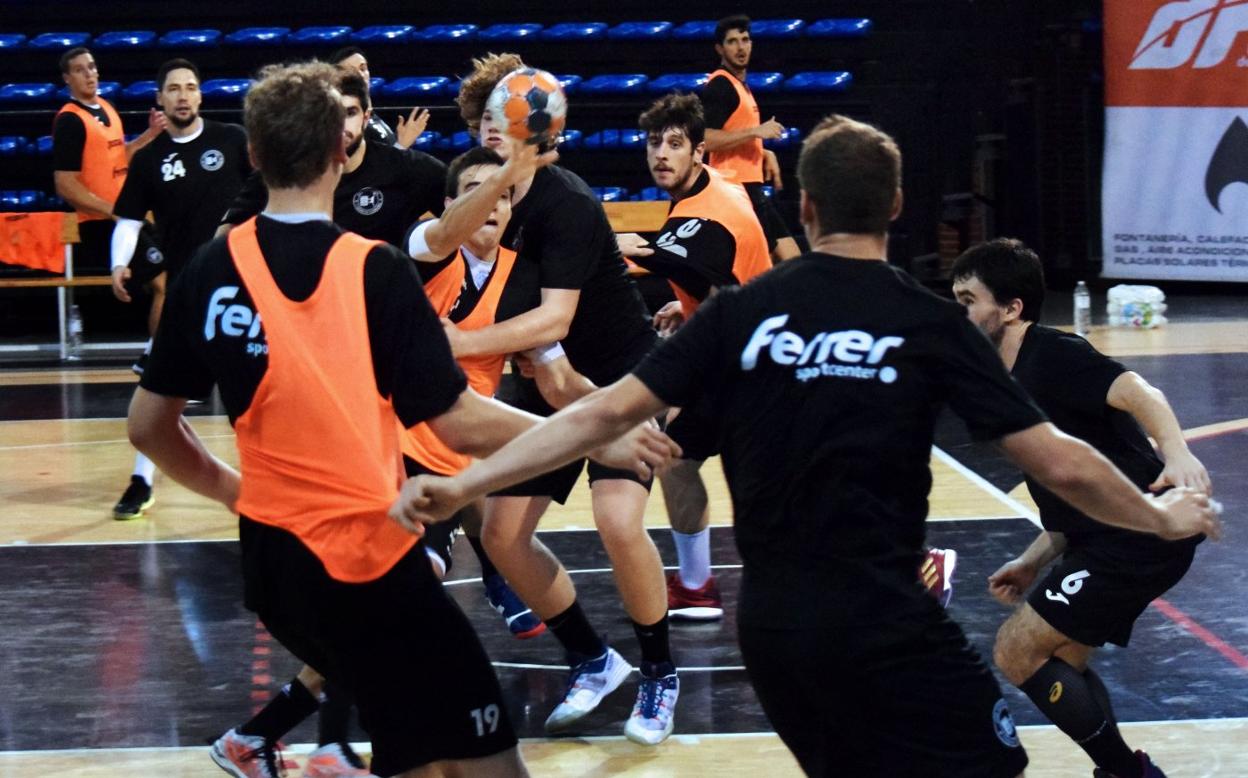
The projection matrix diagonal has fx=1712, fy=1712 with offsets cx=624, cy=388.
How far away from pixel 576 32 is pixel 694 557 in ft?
32.5

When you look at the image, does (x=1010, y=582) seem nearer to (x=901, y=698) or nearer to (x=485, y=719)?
(x=901, y=698)

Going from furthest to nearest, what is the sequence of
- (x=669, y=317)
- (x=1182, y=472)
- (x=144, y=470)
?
(x=144, y=470)
(x=669, y=317)
(x=1182, y=472)

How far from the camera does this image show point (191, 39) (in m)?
16.0

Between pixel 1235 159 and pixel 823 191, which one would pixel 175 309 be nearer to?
pixel 823 191

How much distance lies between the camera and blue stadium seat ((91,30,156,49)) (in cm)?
1591

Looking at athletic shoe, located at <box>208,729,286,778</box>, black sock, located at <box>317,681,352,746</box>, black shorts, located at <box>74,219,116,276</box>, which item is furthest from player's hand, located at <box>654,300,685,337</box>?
black shorts, located at <box>74,219,116,276</box>

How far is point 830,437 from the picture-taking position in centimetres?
314

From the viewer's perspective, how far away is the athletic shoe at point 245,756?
15.9 feet

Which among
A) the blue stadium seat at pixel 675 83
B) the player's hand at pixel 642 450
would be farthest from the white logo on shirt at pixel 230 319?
the blue stadium seat at pixel 675 83

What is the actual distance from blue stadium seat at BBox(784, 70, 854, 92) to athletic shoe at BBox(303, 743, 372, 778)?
11.0 meters

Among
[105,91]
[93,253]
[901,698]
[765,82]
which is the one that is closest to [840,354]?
[901,698]

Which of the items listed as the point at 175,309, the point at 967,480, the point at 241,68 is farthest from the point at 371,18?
the point at 175,309

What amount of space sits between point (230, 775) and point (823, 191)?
2.75 m

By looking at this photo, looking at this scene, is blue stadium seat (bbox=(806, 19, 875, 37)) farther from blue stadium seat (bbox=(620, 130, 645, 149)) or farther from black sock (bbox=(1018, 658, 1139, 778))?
black sock (bbox=(1018, 658, 1139, 778))
